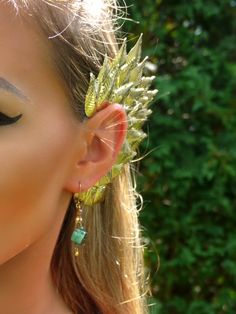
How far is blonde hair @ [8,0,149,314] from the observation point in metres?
1.32

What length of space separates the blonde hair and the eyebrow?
0.11 meters

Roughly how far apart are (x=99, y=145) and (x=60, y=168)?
11 cm

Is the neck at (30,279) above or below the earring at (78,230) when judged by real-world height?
above

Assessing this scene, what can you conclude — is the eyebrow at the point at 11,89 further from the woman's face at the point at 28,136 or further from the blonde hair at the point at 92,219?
the blonde hair at the point at 92,219

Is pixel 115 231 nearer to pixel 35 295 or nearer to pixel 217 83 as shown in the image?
pixel 35 295

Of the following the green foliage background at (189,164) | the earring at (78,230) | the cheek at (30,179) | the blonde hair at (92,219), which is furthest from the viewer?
the green foliage background at (189,164)

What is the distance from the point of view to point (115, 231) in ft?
5.10

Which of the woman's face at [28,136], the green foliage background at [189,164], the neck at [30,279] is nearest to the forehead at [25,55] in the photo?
the woman's face at [28,136]

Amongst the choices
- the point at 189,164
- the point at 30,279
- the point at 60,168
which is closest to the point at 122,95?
the point at 60,168

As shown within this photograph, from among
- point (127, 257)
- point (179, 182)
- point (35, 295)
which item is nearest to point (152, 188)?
point (179, 182)

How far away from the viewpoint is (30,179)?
1.21 m

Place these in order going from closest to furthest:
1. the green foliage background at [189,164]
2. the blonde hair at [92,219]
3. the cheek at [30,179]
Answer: the cheek at [30,179]
the blonde hair at [92,219]
the green foliage background at [189,164]

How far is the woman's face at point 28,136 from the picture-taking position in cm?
119

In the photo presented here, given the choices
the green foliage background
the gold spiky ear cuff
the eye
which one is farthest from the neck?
the green foliage background
